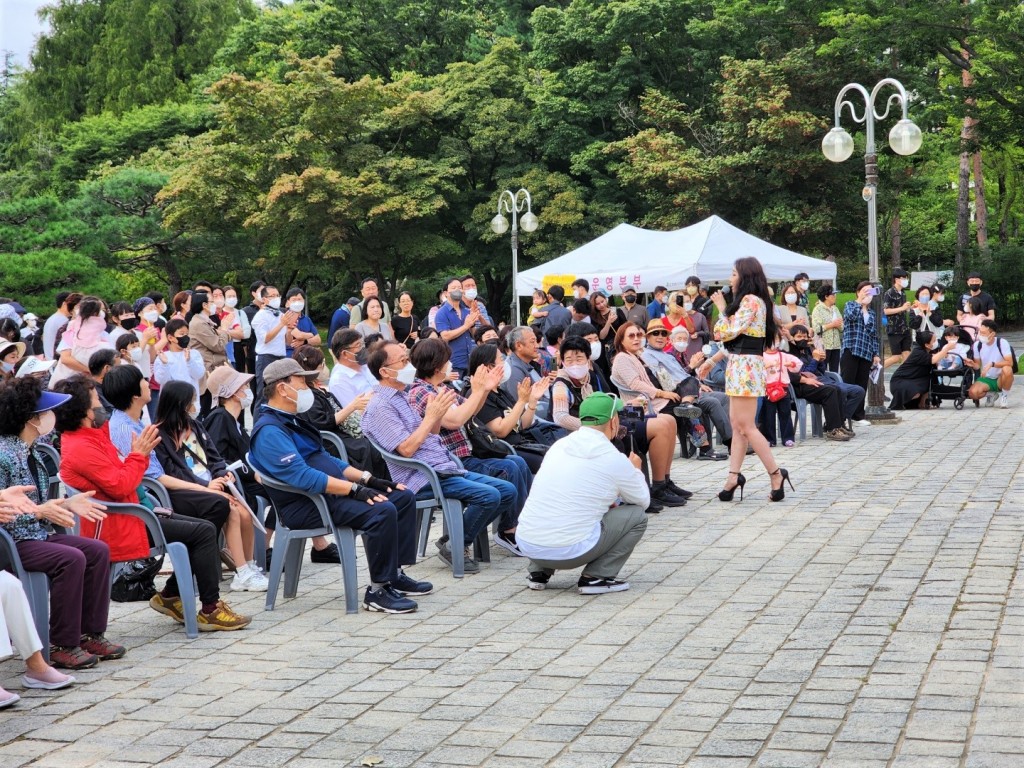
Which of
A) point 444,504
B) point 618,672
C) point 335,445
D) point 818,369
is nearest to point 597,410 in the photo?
point 444,504

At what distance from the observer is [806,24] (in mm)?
36500

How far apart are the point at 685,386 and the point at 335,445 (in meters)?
5.12

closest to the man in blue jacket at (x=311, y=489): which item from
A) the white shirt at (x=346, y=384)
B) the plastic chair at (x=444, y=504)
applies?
the plastic chair at (x=444, y=504)

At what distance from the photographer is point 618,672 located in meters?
5.68

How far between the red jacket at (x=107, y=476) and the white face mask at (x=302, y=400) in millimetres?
996

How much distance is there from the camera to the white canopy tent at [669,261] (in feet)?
69.6

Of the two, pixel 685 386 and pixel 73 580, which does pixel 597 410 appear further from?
pixel 685 386

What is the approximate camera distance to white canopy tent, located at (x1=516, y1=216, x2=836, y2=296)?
69.6 feet

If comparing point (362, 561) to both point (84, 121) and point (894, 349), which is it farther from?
point (84, 121)

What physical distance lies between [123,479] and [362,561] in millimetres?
2548

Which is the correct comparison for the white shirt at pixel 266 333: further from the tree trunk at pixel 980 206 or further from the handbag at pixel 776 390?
the tree trunk at pixel 980 206

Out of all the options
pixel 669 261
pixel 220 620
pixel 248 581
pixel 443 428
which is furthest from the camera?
pixel 669 261

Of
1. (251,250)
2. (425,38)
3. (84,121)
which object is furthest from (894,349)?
(84,121)

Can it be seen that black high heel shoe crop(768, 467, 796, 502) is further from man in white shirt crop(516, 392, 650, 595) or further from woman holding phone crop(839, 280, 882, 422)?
woman holding phone crop(839, 280, 882, 422)
